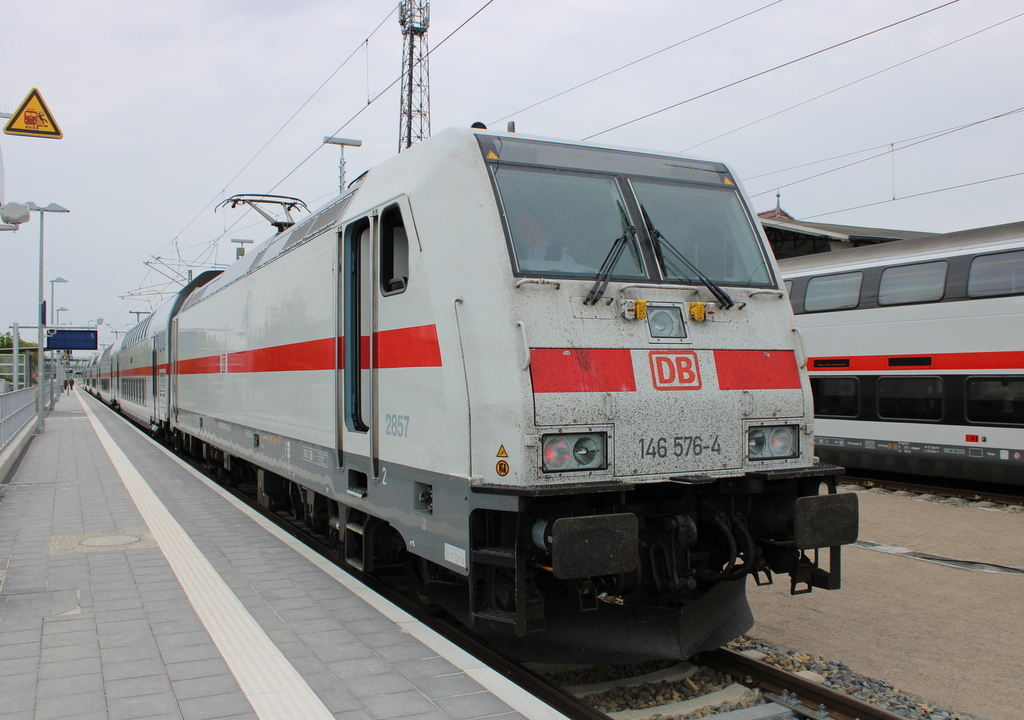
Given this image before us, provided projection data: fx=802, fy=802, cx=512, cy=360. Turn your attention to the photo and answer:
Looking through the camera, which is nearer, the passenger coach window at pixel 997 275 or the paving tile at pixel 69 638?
the paving tile at pixel 69 638

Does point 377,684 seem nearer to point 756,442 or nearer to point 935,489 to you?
point 756,442

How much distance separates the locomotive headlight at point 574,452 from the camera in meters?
4.30

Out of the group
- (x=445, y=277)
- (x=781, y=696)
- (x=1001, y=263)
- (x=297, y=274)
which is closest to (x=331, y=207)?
(x=297, y=274)

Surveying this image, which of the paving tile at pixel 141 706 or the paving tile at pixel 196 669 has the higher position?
the paving tile at pixel 196 669

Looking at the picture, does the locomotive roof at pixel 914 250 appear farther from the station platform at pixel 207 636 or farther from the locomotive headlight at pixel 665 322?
the station platform at pixel 207 636

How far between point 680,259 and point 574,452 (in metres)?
1.63

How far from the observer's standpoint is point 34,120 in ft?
28.6

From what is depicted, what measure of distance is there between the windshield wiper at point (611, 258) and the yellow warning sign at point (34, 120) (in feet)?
22.1

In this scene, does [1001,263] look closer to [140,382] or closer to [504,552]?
[504,552]

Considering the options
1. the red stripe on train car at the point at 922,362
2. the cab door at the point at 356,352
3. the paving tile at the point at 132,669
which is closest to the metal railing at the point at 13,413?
the cab door at the point at 356,352

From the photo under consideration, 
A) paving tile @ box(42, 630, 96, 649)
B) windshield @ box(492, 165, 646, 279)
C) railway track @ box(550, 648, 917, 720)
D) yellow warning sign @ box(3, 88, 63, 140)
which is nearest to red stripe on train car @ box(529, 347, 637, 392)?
windshield @ box(492, 165, 646, 279)

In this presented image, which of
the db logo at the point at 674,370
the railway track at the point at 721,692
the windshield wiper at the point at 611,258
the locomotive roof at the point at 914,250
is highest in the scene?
the locomotive roof at the point at 914,250

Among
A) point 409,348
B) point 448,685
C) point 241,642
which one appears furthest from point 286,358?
point 448,685

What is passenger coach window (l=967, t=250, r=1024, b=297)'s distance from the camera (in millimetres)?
11016
